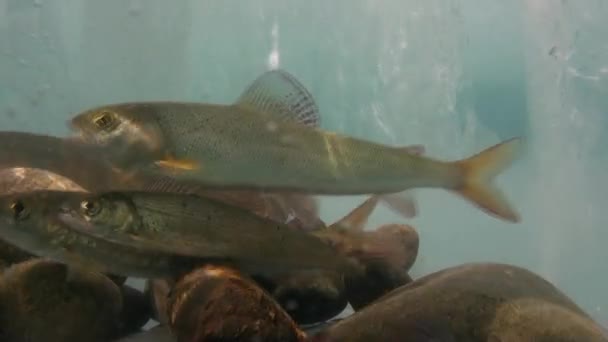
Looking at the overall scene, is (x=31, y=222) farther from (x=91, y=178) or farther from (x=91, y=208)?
(x=91, y=178)

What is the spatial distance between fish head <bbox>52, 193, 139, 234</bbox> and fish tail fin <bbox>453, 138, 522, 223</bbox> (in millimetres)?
1524

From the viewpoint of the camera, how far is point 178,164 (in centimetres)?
243

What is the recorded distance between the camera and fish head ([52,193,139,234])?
2100 millimetres

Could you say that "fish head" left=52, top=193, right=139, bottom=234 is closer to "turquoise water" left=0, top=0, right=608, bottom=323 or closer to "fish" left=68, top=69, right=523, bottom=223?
"fish" left=68, top=69, right=523, bottom=223

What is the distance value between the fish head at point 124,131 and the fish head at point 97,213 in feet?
1.03

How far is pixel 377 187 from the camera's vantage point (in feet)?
8.93

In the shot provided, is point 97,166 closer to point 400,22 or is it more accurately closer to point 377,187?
point 377,187

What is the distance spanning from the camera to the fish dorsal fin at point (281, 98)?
9.27ft

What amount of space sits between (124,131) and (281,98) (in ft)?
2.52

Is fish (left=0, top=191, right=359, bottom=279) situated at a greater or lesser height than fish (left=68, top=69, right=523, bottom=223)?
lesser

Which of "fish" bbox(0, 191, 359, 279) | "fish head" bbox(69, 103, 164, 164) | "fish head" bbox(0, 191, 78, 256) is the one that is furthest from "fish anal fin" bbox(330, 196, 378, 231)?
"fish head" bbox(0, 191, 78, 256)

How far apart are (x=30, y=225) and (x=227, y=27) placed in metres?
47.9

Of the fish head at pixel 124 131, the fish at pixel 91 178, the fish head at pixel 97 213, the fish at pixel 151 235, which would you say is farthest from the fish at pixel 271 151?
the fish head at pixel 97 213

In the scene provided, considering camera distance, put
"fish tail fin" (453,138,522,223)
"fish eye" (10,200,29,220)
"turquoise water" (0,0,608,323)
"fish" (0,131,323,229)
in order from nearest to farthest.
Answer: "fish eye" (10,200,29,220)
"fish" (0,131,323,229)
"fish tail fin" (453,138,522,223)
"turquoise water" (0,0,608,323)
